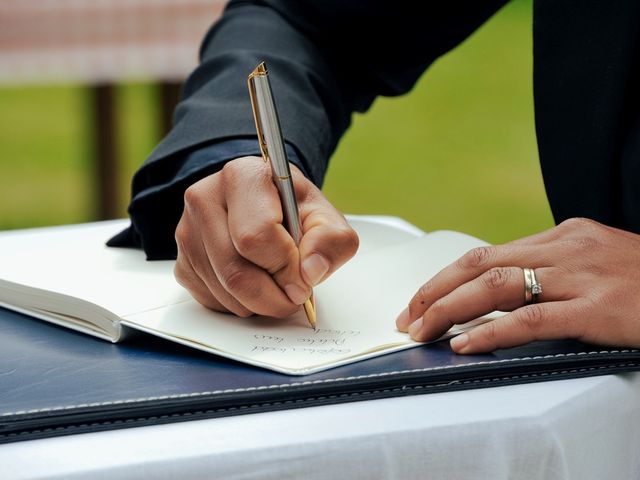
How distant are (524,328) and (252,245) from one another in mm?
208

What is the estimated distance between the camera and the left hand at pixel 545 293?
0.67m

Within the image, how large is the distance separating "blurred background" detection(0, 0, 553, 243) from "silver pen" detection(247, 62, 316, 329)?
2.31 m

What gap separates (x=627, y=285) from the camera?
2.27ft

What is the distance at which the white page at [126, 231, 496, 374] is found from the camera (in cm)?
65

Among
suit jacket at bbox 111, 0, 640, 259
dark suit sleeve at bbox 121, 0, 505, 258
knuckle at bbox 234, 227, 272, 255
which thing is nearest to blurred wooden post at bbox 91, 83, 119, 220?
dark suit sleeve at bbox 121, 0, 505, 258

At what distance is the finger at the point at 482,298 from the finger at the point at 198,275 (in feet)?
0.46

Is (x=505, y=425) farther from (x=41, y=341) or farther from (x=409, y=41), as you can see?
(x=409, y=41)

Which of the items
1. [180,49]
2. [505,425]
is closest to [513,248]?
[505,425]

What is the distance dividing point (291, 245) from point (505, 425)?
22 cm

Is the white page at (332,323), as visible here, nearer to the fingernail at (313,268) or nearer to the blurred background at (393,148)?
the fingernail at (313,268)

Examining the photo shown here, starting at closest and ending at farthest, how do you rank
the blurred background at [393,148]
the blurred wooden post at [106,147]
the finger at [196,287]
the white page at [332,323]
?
the white page at [332,323], the finger at [196,287], the blurred wooden post at [106,147], the blurred background at [393,148]

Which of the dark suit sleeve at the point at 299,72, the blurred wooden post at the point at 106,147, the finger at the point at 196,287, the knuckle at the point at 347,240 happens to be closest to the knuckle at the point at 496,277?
the knuckle at the point at 347,240

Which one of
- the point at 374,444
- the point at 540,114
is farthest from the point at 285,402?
the point at 540,114

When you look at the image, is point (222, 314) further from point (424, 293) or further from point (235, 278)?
point (424, 293)
